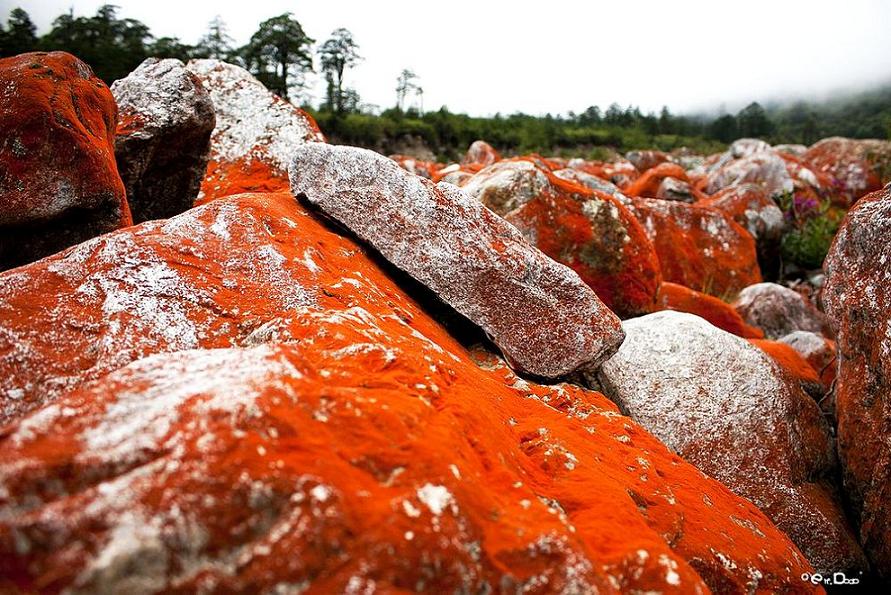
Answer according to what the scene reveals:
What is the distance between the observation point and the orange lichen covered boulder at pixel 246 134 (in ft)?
31.0

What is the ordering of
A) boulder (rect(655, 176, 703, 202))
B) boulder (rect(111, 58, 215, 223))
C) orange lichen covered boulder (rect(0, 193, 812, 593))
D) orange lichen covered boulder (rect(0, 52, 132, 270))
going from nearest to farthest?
orange lichen covered boulder (rect(0, 193, 812, 593))
orange lichen covered boulder (rect(0, 52, 132, 270))
boulder (rect(111, 58, 215, 223))
boulder (rect(655, 176, 703, 202))

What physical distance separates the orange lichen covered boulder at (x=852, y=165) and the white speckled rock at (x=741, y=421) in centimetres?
2199

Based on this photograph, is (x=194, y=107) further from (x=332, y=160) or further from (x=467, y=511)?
(x=467, y=511)

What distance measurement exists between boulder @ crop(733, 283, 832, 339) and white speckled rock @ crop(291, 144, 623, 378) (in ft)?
26.8

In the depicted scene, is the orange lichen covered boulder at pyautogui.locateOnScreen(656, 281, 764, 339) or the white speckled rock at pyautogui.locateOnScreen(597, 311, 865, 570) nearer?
the white speckled rock at pyautogui.locateOnScreen(597, 311, 865, 570)

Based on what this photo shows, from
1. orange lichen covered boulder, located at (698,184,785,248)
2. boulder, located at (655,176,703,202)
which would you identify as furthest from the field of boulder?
boulder, located at (655,176,703,202)

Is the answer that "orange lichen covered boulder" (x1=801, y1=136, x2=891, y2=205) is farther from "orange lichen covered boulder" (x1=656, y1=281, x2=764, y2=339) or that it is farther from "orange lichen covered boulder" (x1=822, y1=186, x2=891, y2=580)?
"orange lichen covered boulder" (x1=822, y1=186, x2=891, y2=580)

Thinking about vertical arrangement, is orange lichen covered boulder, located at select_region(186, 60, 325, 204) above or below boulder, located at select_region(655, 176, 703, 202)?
above

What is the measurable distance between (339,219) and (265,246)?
132 cm

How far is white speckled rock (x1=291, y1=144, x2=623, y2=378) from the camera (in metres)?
5.96

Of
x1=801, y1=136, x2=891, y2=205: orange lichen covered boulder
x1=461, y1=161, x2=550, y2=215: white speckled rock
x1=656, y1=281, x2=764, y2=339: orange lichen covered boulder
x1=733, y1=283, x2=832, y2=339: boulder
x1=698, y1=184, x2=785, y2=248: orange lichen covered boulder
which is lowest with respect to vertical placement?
x1=733, y1=283, x2=832, y2=339: boulder

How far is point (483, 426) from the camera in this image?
3457mm

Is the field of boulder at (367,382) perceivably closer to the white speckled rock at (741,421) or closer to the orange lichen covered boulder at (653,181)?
the white speckled rock at (741,421)

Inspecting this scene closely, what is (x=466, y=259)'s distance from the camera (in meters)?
6.01
